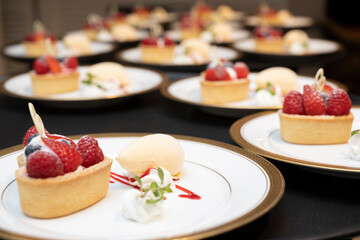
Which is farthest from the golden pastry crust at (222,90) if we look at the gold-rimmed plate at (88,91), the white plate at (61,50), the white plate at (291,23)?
the white plate at (291,23)

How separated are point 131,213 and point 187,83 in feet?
5.04

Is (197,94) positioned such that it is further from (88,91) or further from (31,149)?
(31,149)

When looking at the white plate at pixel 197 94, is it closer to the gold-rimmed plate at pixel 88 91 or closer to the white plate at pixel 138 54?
the gold-rimmed plate at pixel 88 91

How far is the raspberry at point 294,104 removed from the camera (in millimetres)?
1838

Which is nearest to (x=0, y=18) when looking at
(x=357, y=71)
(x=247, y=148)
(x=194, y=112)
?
(x=357, y=71)

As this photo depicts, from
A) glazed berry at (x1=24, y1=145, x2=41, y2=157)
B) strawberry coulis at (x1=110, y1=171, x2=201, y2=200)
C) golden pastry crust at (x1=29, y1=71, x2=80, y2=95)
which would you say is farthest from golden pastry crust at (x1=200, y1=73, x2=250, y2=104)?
glazed berry at (x1=24, y1=145, x2=41, y2=157)

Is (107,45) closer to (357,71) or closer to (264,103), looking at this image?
(264,103)

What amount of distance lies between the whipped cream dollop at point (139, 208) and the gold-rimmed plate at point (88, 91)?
1.08 m

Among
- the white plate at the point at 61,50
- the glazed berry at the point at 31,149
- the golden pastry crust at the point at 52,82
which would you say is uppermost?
the glazed berry at the point at 31,149

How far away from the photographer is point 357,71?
7.76 meters

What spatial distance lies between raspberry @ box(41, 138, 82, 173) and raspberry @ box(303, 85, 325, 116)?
2.98ft

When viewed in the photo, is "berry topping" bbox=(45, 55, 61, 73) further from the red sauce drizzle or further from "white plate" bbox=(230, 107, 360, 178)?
the red sauce drizzle

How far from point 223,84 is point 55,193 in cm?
130

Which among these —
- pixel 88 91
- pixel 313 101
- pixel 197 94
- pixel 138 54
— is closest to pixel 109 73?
pixel 88 91
